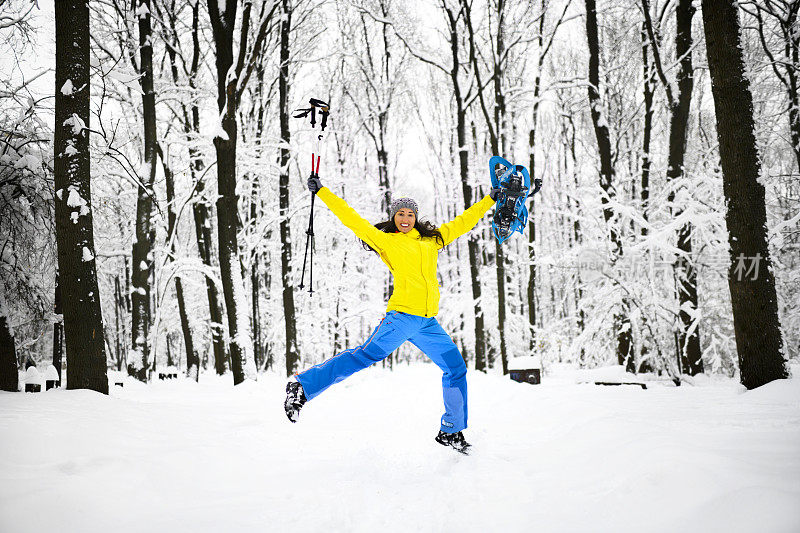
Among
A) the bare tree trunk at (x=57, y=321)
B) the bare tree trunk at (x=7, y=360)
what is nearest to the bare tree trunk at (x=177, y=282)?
the bare tree trunk at (x=57, y=321)

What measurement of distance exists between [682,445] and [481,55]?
40.9 feet

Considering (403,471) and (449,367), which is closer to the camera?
(403,471)

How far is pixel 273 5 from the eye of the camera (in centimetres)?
795

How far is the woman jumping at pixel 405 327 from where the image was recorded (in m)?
3.49

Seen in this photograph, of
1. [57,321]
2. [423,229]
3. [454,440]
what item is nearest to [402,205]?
[423,229]

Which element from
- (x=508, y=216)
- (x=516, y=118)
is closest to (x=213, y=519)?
(x=508, y=216)

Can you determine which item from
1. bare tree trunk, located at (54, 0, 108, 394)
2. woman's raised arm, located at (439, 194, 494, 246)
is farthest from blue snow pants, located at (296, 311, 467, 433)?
bare tree trunk, located at (54, 0, 108, 394)

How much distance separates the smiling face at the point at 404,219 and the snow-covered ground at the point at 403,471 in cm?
182

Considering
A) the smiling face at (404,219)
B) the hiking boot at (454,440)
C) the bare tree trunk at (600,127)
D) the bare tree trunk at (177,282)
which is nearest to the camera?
the hiking boot at (454,440)

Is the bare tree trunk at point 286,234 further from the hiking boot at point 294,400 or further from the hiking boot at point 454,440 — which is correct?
the hiking boot at point 454,440

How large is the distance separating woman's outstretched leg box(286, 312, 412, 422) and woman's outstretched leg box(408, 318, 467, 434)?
17cm

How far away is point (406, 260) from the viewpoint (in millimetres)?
3646

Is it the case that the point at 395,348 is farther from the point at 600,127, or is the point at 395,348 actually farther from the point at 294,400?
the point at 600,127

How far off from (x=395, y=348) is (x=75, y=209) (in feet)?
12.4
